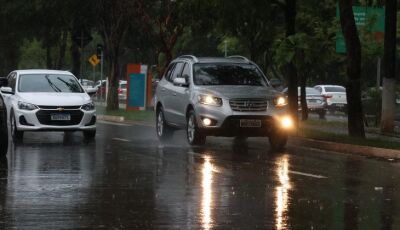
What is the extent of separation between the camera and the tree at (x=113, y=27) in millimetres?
34625

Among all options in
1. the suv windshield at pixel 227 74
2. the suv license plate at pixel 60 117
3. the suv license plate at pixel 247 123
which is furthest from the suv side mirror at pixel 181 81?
the suv license plate at pixel 60 117

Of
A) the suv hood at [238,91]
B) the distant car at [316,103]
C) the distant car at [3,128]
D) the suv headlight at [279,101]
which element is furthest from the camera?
the distant car at [316,103]

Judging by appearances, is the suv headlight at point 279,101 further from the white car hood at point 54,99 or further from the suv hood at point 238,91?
the white car hood at point 54,99

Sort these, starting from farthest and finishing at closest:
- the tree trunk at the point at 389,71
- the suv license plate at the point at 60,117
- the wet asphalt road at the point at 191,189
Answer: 1. the tree trunk at the point at 389,71
2. the suv license plate at the point at 60,117
3. the wet asphalt road at the point at 191,189

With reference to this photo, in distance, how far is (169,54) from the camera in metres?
33.7

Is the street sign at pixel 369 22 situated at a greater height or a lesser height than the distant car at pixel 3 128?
greater

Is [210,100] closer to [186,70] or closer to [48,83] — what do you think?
[186,70]

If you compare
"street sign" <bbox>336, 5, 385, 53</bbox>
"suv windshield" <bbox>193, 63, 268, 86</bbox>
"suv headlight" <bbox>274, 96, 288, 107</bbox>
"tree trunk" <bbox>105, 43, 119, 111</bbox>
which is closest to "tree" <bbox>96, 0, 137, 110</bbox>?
"tree trunk" <bbox>105, 43, 119, 111</bbox>

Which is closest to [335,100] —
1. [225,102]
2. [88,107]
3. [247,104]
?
[88,107]

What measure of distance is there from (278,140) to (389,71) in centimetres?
575

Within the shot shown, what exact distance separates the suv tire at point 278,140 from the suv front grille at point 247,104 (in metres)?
0.73

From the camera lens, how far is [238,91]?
1739cm

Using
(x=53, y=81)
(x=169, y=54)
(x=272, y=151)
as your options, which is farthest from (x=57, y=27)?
(x=272, y=151)

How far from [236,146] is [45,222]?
35.3 ft
